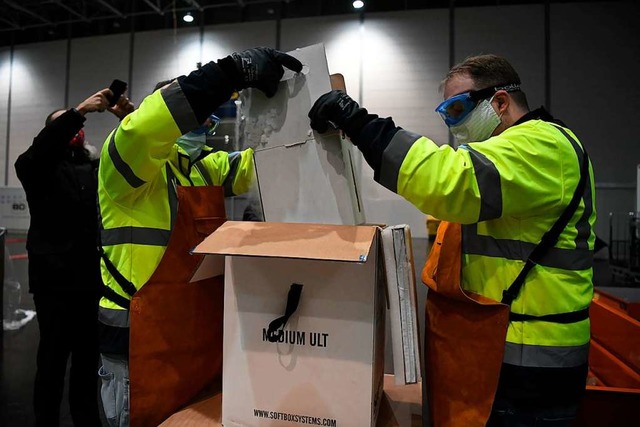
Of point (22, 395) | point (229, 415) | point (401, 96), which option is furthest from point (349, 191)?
point (401, 96)

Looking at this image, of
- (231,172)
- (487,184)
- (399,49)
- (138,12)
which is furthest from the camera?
(138,12)

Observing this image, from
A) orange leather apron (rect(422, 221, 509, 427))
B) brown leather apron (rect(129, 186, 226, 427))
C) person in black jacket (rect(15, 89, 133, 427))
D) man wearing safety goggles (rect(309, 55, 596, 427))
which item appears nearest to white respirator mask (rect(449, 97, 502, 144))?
man wearing safety goggles (rect(309, 55, 596, 427))

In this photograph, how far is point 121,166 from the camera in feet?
3.48

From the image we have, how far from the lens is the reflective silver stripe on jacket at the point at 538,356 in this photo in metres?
0.96

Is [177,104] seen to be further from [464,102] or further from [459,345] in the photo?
[459,345]

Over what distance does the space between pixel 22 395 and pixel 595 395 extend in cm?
344

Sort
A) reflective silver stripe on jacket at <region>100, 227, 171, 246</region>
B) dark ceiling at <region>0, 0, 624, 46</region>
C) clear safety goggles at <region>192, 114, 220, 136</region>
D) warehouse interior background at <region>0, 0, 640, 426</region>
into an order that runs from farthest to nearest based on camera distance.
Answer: dark ceiling at <region>0, 0, 624, 46</region>, warehouse interior background at <region>0, 0, 640, 426</region>, clear safety goggles at <region>192, 114, 220, 136</region>, reflective silver stripe on jacket at <region>100, 227, 171, 246</region>

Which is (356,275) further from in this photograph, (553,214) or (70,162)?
(70,162)

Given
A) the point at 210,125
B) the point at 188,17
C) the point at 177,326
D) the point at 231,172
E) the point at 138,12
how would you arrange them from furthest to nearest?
1. the point at 138,12
2. the point at 188,17
3. the point at 231,172
4. the point at 210,125
5. the point at 177,326

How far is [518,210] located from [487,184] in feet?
0.33

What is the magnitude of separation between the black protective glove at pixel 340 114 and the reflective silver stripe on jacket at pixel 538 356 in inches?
24.4

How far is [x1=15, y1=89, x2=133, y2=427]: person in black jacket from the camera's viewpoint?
1995mm

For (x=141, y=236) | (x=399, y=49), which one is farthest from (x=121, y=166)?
(x=399, y=49)

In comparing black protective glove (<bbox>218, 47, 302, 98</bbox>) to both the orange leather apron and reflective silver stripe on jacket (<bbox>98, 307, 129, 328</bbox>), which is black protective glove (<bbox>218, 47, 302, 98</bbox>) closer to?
the orange leather apron
